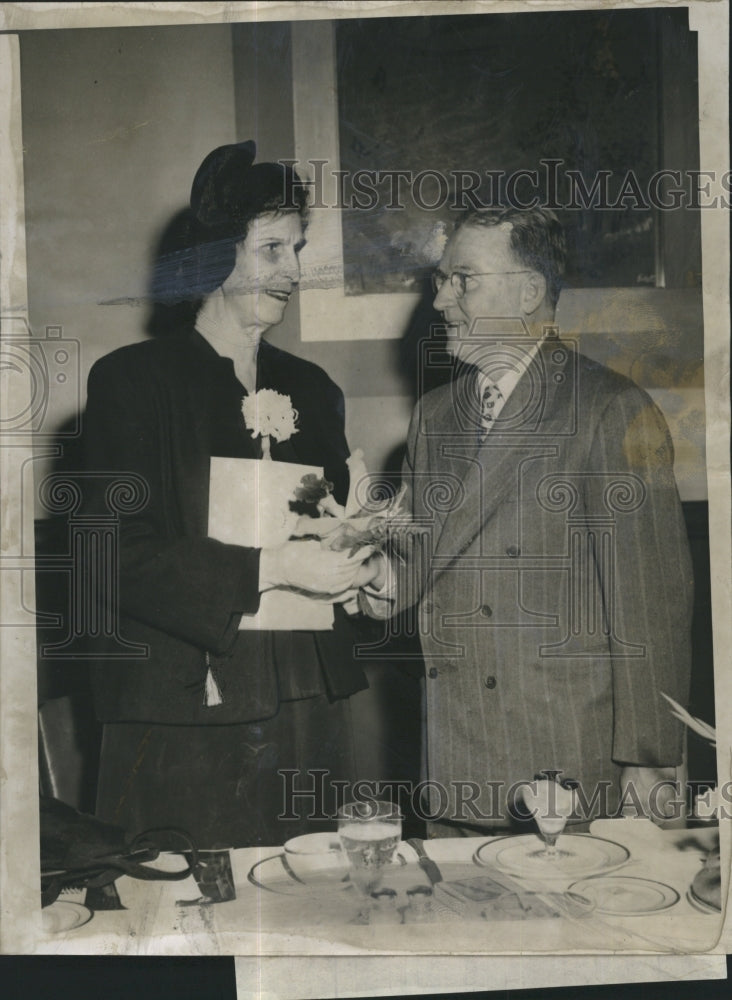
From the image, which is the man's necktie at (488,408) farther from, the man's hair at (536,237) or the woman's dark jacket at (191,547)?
the woman's dark jacket at (191,547)

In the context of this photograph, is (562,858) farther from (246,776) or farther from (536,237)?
(536,237)

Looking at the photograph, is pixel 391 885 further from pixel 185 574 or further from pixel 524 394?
pixel 524 394

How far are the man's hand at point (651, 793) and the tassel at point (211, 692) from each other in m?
1.30

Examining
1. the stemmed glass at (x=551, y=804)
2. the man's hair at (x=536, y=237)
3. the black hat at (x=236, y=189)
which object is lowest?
the stemmed glass at (x=551, y=804)

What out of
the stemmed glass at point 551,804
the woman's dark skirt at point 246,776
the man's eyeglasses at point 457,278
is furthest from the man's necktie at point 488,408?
the stemmed glass at point 551,804

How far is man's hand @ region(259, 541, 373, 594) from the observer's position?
3346mm

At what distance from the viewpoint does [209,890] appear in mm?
3361

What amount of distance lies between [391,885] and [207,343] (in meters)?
1.83

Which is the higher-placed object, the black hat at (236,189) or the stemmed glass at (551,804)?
the black hat at (236,189)

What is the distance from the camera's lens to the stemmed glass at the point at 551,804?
3330 millimetres

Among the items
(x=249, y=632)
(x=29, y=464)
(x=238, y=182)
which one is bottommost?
(x=249, y=632)

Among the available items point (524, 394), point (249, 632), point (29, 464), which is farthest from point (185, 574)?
point (524, 394)

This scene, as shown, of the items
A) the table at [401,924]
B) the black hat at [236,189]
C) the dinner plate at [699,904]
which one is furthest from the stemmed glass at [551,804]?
the black hat at [236,189]

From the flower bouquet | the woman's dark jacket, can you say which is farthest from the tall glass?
the flower bouquet
